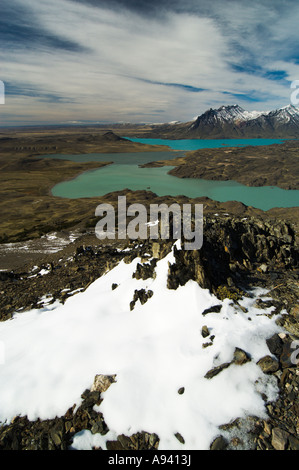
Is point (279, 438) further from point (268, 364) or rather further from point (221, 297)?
point (221, 297)

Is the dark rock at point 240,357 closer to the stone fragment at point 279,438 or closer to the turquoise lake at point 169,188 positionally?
the stone fragment at point 279,438

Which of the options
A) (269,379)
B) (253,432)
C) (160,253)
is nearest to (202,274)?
(160,253)

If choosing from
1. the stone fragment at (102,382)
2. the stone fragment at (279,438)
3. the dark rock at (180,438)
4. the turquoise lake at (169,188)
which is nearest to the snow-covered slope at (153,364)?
the dark rock at (180,438)

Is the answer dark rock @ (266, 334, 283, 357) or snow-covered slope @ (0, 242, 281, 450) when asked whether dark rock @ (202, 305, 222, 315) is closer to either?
snow-covered slope @ (0, 242, 281, 450)

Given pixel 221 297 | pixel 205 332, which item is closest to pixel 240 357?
pixel 205 332

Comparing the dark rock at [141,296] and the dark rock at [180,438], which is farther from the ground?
the dark rock at [141,296]

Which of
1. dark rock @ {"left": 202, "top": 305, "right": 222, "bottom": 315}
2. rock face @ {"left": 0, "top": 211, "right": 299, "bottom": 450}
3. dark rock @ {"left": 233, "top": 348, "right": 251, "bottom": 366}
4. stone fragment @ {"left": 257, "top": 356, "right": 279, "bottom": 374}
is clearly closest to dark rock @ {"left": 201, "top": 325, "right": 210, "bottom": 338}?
rock face @ {"left": 0, "top": 211, "right": 299, "bottom": 450}

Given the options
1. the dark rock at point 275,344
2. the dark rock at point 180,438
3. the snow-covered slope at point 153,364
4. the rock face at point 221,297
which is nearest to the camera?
the dark rock at point 180,438

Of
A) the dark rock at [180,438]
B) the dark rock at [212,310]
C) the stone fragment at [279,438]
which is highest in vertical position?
the dark rock at [212,310]

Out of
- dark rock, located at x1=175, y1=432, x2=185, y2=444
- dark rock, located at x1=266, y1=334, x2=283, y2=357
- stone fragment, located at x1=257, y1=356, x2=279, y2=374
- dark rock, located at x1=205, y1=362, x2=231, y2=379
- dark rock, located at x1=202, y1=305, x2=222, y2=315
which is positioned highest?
dark rock, located at x1=202, y1=305, x2=222, y2=315
